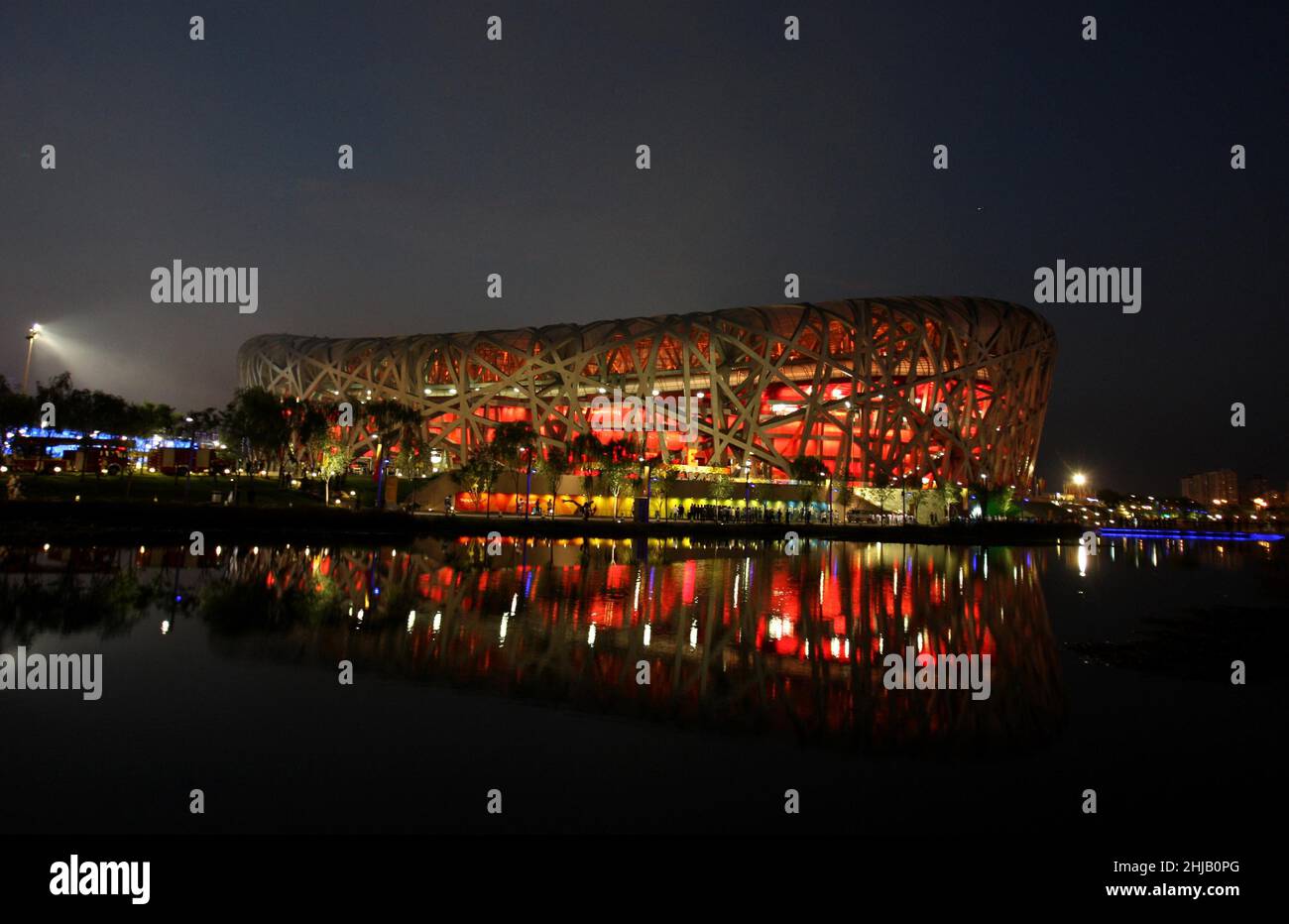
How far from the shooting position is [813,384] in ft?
236

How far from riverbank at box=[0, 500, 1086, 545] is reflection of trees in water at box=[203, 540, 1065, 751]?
920 cm

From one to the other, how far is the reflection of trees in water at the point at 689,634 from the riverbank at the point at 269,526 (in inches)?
362

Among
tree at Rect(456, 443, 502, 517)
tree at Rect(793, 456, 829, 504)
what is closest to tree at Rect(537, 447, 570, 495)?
tree at Rect(456, 443, 502, 517)

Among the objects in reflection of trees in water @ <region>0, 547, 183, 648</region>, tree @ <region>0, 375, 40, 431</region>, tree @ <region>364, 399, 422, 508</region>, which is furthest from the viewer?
tree @ <region>364, 399, 422, 508</region>

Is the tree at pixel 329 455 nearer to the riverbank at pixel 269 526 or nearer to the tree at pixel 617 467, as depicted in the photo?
the riverbank at pixel 269 526

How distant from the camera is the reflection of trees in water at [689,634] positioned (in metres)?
9.28

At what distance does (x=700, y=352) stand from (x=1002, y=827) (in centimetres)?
6854

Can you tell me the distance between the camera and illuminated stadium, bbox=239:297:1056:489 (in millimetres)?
71062

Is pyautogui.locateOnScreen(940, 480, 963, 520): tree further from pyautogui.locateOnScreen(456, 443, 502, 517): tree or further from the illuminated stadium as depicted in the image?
pyautogui.locateOnScreen(456, 443, 502, 517): tree

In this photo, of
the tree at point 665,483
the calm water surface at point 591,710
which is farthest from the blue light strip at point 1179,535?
the calm water surface at point 591,710

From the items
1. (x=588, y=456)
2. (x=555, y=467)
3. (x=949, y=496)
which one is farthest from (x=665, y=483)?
(x=949, y=496)

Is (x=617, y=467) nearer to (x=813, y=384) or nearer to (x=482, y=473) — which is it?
(x=482, y=473)

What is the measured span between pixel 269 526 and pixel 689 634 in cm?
2726
